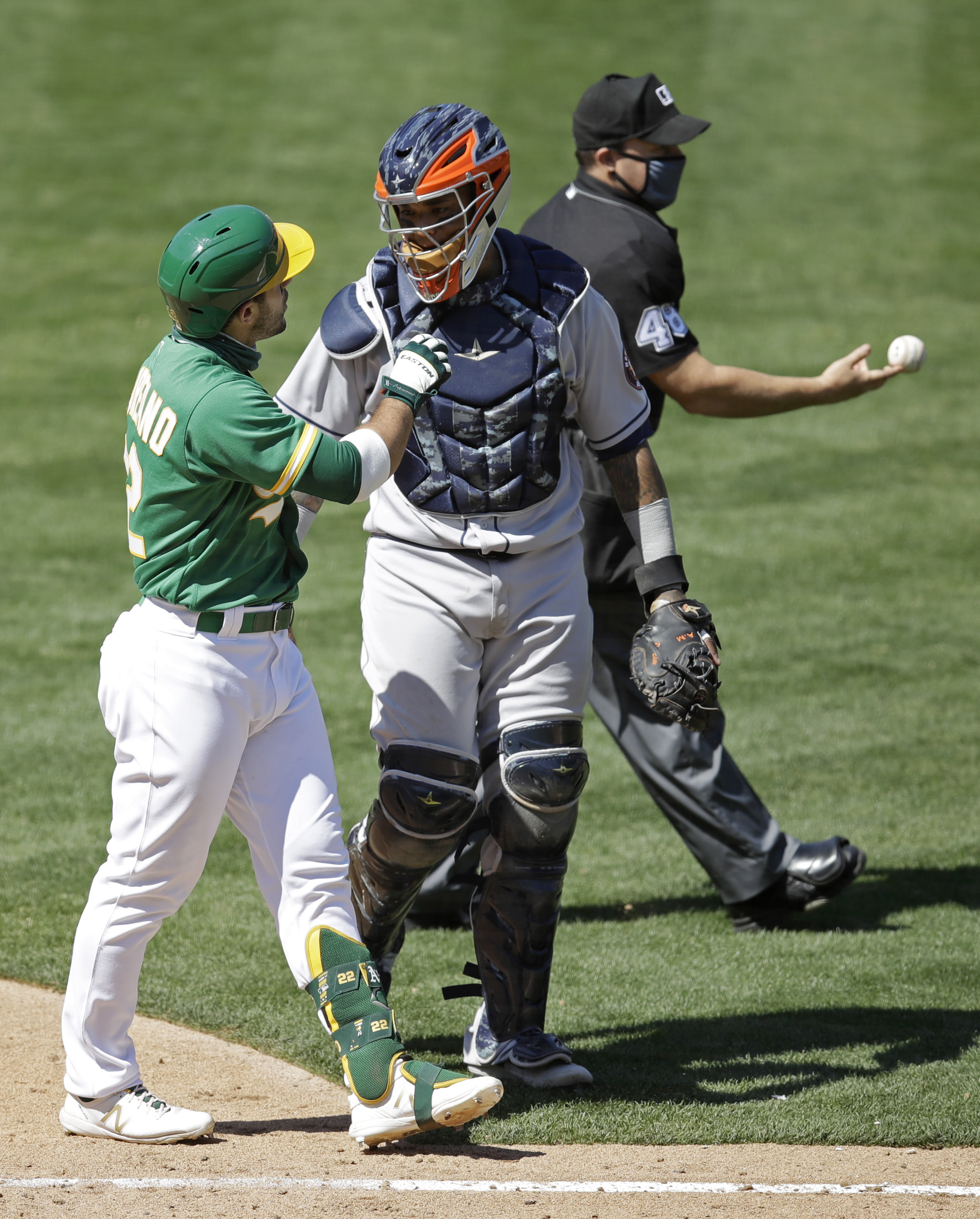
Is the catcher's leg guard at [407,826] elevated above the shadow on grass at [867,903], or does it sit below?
above

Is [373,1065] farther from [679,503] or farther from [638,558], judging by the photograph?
[679,503]

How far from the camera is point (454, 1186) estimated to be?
3.56 m

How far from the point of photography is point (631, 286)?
5297mm

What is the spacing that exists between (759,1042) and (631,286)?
2.45 metres

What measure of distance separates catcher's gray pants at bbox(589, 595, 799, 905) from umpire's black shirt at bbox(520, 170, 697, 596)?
21cm

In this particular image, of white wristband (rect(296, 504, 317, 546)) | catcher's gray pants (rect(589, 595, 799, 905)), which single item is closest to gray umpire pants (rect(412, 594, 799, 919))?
catcher's gray pants (rect(589, 595, 799, 905))

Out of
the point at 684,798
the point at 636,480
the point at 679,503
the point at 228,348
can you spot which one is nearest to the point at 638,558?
the point at 684,798

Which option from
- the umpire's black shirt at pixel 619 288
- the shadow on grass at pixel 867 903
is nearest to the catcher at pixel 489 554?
the umpire's black shirt at pixel 619 288

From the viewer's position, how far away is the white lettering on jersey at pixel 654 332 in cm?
532

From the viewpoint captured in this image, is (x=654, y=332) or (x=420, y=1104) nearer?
(x=420, y=1104)

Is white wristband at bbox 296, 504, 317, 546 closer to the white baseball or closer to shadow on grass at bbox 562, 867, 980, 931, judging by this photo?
shadow on grass at bbox 562, 867, 980, 931

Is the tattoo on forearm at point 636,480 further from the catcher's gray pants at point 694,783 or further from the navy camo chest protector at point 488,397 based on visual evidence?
the catcher's gray pants at point 694,783

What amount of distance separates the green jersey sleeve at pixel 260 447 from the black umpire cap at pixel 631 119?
8.22ft

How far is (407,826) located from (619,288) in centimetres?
208
